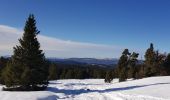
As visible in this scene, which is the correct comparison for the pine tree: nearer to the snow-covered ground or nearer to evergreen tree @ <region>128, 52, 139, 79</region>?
the snow-covered ground

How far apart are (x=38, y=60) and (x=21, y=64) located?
2211 millimetres

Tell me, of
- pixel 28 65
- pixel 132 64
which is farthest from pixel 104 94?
pixel 132 64

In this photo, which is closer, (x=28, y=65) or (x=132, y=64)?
(x=28, y=65)

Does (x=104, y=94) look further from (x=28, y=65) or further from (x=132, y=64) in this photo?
(x=132, y=64)

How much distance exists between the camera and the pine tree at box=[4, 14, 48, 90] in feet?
125

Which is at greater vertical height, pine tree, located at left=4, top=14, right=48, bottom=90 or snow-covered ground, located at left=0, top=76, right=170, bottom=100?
pine tree, located at left=4, top=14, right=48, bottom=90

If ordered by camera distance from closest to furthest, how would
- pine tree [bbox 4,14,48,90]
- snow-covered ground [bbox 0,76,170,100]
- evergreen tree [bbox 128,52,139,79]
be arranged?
1. snow-covered ground [bbox 0,76,170,100]
2. pine tree [bbox 4,14,48,90]
3. evergreen tree [bbox 128,52,139,79]

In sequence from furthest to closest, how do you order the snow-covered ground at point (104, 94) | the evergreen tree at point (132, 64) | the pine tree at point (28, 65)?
1. the evergreen tree at point (132, 64)
2. the pine tree at point (28, 65)
3. the snow-covered ground at point (104, 94)

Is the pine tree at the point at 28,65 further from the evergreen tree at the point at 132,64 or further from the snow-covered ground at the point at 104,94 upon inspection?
the evergreen tree at the point at 132,64

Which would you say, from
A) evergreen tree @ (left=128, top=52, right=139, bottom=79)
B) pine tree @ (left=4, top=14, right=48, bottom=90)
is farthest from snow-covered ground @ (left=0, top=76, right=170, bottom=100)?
evergreen tree @ (left=128, top=52, right=139, bottom=79)

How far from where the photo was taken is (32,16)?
40750 millimetres

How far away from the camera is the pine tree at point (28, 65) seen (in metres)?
38.0

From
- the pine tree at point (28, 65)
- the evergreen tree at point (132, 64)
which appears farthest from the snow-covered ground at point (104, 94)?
the evergreen tree at point (132, 64)

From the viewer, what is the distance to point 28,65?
3953cm
